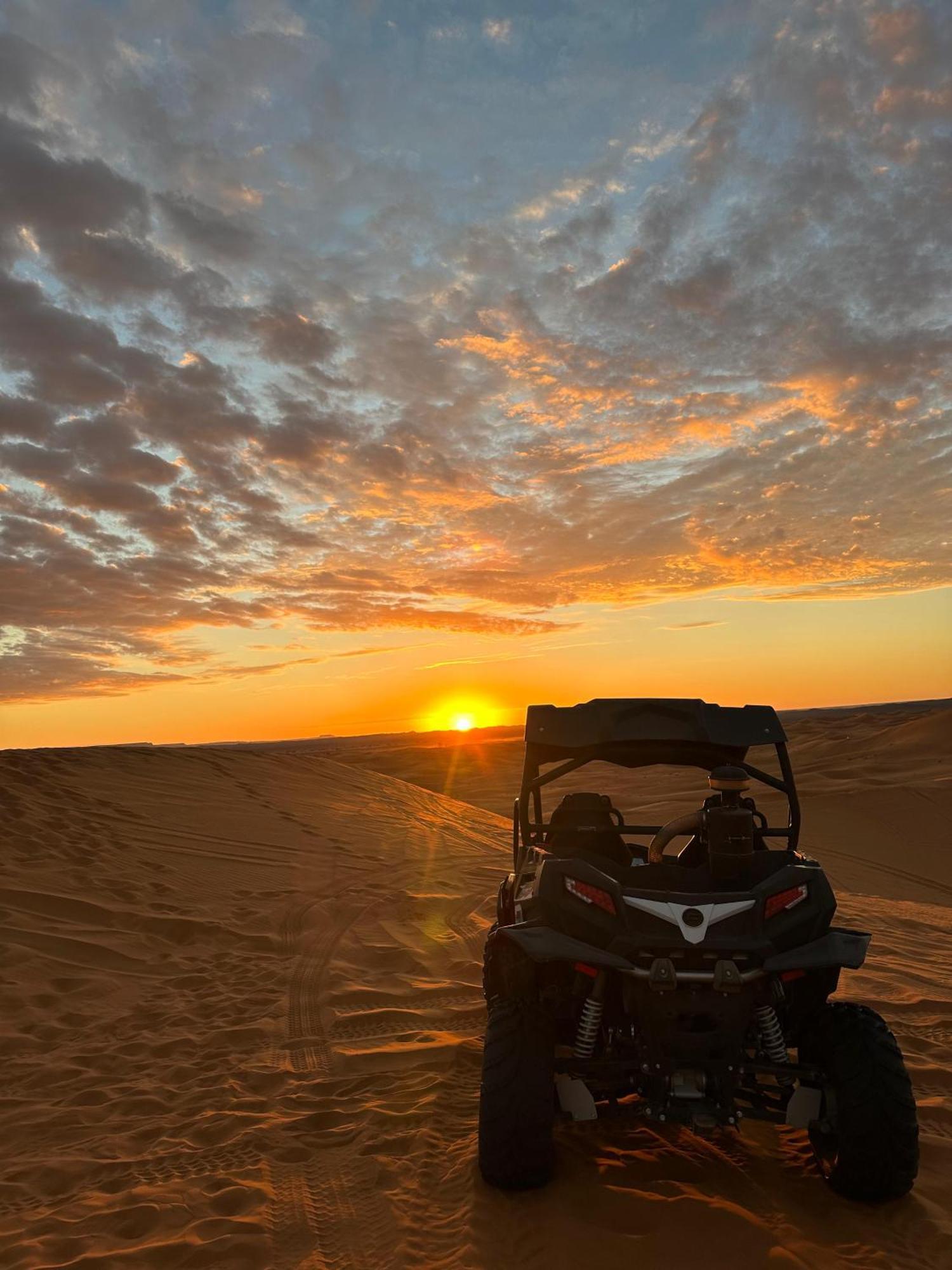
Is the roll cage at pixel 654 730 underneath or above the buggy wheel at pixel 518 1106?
above

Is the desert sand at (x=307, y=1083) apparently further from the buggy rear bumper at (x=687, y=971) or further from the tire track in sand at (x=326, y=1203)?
the buggy rear bumper at (x=687, y=971)

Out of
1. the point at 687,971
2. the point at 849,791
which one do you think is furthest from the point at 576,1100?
the point at 849,791

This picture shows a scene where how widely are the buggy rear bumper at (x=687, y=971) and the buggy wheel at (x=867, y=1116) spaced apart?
0.36 metres

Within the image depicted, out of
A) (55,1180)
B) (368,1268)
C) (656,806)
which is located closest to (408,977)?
(55,1180)

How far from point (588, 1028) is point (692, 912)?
0.68 meters

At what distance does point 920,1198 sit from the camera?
345 cm

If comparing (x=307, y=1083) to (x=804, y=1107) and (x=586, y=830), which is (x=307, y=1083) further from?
(x=804, y=1107)

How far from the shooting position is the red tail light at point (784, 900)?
10.9 ft

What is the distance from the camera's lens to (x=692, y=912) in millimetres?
3232

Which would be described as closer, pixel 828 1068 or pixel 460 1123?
pixel 828 1068

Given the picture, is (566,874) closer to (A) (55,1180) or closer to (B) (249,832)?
(A) (55,1180)

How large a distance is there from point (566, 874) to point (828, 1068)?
1327 millimetres

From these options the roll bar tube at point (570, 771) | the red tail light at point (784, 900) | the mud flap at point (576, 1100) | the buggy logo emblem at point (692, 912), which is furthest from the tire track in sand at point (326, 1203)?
the red tail light at point (784, 900)

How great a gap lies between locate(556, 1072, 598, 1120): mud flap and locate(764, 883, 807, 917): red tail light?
105cm
